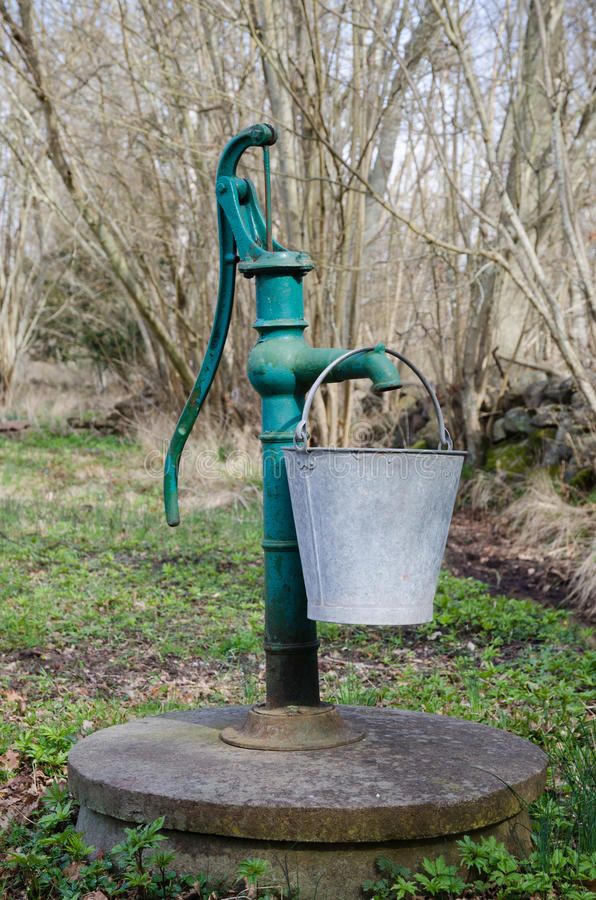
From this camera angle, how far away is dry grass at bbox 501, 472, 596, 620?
251 inches

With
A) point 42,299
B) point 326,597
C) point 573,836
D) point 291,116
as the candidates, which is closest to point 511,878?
point 573,836

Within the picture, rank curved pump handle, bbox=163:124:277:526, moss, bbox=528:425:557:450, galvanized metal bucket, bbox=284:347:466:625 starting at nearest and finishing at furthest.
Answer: galvanized metal bucket, bbox=284:347:466:625
curved pump handle, bbox=163:124:277:526
moss, bbox=528:425:557:450

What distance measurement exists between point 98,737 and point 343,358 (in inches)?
55.0

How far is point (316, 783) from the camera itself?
2.41m

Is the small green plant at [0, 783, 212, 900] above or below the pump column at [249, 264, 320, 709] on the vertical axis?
below

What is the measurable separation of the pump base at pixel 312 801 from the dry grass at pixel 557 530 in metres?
3.71

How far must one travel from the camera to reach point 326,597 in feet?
7.92

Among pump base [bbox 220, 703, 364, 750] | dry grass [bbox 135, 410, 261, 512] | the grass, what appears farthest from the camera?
dry grass [bbox 135, 410, 261, 512]

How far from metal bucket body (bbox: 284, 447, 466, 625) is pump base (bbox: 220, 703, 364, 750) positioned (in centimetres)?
49

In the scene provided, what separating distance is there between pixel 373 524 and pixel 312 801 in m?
0.66

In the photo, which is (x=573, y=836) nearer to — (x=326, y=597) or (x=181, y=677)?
(x=326, y=597)

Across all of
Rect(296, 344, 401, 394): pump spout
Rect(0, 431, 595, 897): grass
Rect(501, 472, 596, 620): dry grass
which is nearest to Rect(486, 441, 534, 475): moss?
Rect(501, 472, 596, 620): dry grass

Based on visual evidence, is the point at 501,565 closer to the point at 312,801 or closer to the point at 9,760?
the point at 9,760

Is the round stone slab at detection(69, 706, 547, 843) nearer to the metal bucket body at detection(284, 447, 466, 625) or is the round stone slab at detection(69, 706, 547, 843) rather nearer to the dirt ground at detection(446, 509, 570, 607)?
the metal bucket body at detection(284, 447, 466, 625)
